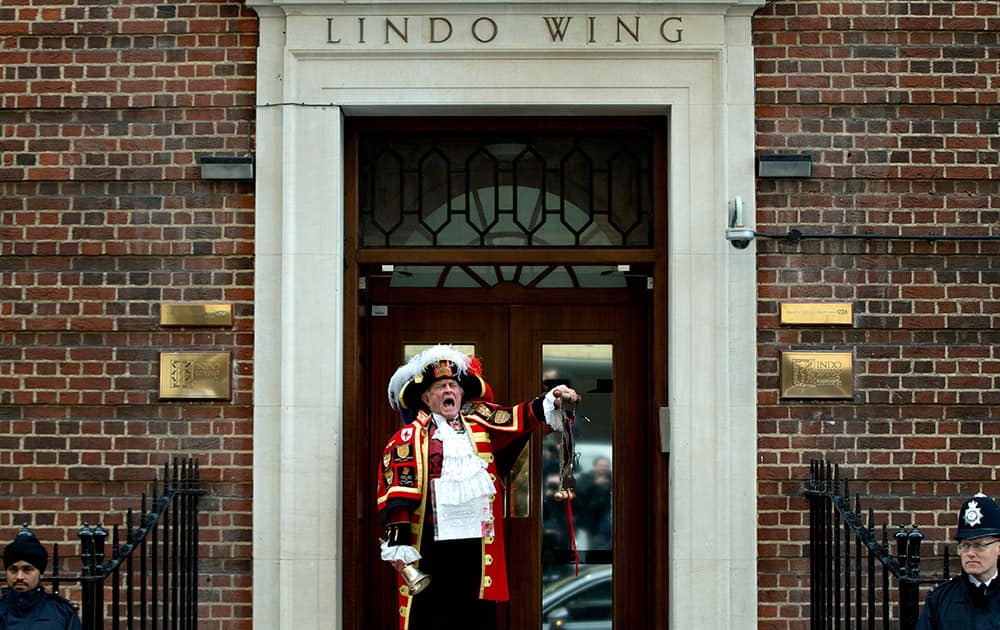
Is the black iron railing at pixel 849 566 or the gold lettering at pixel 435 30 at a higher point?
the gold lettering at pixel 435 30

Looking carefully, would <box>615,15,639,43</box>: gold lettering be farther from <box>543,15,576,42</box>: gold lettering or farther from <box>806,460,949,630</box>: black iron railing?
<box>806,460,949,630</box>: black iron railing

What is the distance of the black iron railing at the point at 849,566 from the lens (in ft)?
21.0

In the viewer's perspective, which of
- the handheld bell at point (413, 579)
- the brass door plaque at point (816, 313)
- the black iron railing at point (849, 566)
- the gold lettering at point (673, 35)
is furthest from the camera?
the gold lettering at point (673, 35)

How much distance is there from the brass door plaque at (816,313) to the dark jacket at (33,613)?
3.93 metres

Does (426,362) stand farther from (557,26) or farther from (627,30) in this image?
(627,30)

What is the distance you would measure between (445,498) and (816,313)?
7.39 ft

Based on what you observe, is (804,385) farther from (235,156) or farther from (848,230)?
(235,156)

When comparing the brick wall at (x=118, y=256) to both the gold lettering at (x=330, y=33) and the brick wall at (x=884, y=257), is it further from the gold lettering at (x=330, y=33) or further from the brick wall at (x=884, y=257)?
the brick wall at (x=884, y=257)

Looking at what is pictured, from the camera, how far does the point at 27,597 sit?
20.5ft

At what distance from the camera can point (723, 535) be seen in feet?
24.8

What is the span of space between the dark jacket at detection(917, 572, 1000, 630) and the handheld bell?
7.95 feet

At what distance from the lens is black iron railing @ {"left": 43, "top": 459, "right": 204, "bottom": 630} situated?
269 inches

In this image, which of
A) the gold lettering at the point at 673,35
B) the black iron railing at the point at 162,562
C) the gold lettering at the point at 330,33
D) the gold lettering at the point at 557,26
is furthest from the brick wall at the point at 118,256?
the gold lettering at the point at 673,35

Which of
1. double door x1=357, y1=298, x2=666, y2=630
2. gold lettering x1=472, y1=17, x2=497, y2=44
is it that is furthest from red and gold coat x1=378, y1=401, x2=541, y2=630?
gold lettering x1=472, y1=17, x2=497, y2=44
